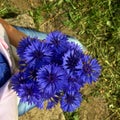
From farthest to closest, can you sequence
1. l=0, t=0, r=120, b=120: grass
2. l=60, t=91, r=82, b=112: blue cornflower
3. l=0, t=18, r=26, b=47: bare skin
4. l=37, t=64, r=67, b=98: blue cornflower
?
1. l=0, t=0, r=120, b=120: grass
2. l=0, t=18, r=26, b=47: bare skin
3. l=60, t=91, r=82, b=112: blue cornflower
4. l=37, t=64, r=67, b=98: blue cornflower

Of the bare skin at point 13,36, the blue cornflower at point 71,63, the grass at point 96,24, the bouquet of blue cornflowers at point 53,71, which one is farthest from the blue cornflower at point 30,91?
the grass at point 96,24

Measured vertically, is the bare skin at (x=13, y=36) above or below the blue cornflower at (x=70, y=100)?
above

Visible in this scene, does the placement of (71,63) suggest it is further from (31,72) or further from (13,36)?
(13,36)

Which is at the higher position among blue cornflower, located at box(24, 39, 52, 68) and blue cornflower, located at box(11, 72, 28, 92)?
blue cornflower, located at box(24, 39, 52, 68)

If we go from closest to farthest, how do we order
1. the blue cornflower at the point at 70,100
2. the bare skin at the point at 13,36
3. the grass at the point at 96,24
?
the blue cornflower at the point at 70,100
the bare skin at the point at 13,36
the grass at the point at 96,24

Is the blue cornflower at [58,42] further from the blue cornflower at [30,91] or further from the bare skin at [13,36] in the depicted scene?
the bare skin at [13,36]

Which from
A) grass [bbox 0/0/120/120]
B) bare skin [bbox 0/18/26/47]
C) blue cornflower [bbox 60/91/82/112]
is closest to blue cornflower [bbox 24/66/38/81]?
blue cornflower [bbox 60/91/82/112]

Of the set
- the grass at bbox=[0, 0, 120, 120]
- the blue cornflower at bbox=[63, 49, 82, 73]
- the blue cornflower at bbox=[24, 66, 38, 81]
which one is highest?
the blue cornflower at bbox=[63, 49, 82, 73]

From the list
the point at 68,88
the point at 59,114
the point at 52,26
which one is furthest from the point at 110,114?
the point at 68,88

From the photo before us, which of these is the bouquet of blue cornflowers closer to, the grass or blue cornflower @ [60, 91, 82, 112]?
blue cornflower @ [60, 91, 82, 112]
